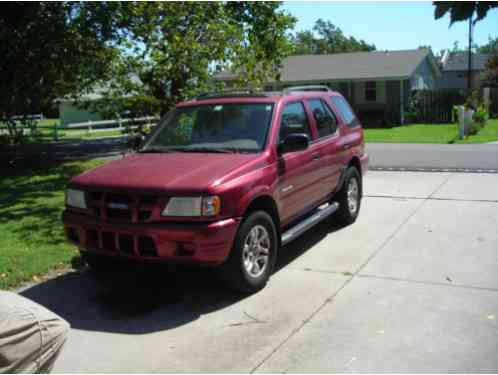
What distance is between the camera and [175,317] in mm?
5082

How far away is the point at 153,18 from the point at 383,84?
87.2ft

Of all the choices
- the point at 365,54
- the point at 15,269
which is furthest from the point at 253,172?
the point at 365,54

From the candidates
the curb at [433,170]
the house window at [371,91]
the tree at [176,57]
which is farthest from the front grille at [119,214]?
the house window at [371,91]

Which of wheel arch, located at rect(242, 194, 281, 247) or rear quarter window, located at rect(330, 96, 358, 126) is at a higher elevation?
rear quarter window, located at rect(330, 96, 358, 126)

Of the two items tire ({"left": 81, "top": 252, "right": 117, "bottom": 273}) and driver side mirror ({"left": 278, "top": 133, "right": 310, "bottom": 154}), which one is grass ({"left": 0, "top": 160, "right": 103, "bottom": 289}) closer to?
tire ({"left": 81, "top": 252, "right": 117, "bottom": 273})

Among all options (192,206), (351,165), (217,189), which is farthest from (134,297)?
(351,165)

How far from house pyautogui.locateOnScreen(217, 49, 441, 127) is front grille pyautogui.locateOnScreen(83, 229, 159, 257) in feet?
94.2

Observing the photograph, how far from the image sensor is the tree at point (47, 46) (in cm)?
1391

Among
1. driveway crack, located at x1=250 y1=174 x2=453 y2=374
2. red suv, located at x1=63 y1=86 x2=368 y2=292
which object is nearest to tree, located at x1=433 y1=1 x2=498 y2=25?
driveway crack, located at x1=250 y1=174 x2=453 y2=374

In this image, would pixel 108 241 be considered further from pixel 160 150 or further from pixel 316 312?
pixel 316 312

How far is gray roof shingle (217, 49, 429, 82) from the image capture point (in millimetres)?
35000

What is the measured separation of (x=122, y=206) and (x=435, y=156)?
503 inches

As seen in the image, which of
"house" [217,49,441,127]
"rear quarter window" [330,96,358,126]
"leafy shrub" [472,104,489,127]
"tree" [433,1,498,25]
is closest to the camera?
"tree" [433,1,498,25]

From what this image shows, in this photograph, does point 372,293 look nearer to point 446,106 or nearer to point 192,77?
point 192,77
